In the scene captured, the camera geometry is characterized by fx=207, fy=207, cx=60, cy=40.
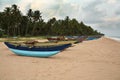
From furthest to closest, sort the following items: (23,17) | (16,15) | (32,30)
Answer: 1. (32,30)
2. (23,17)
3. (16,15)

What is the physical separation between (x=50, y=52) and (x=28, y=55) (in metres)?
1.92

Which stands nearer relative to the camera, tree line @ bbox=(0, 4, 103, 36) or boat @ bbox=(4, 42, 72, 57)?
boat @ bbox=(4, 42, 72, 57)

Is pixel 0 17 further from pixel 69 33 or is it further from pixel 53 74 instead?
pixel 53 74

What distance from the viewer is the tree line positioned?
217 ft

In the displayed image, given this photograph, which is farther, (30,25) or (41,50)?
(30,25)

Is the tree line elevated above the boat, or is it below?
above

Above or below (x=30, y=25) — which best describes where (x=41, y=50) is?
below

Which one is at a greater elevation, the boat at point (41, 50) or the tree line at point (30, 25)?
the tree line at point (30, 25)

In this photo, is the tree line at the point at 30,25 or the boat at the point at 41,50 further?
the tree line at the point at 30,25

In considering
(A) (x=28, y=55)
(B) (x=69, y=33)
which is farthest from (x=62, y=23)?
(A) (x=28, y=55)

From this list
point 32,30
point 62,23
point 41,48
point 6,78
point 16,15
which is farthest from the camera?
point 62,23

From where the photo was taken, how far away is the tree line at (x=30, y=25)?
66.2 m

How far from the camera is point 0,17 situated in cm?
6862

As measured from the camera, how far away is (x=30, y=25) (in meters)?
78.6
